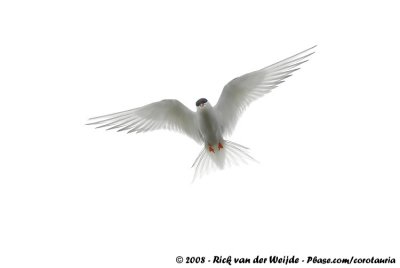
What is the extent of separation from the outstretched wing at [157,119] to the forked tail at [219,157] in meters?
0.23

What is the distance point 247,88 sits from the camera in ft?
28.6

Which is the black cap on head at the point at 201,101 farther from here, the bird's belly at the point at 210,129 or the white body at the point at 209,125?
the bird's belly at the point at 210,129

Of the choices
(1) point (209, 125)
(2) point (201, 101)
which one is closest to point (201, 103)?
(2) point (201, 101)

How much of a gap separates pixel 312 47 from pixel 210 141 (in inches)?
79.4

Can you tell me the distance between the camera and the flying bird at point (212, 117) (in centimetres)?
859

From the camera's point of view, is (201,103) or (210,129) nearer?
(201,103)

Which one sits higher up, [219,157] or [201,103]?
[201,103]

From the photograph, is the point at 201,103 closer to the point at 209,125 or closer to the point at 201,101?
the point at 201,101

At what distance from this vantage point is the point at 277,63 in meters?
8.42

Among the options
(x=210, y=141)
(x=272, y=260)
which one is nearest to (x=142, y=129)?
(x=210, y=141)

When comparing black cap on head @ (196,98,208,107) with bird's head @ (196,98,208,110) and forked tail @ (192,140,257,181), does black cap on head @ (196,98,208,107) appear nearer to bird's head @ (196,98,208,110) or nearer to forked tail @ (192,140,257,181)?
bird's head @ (196,98,208,110)

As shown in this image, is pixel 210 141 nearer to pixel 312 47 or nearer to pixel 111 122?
pixel 111 122

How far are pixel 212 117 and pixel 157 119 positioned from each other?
30.3 inches

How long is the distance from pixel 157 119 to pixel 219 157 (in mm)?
943
